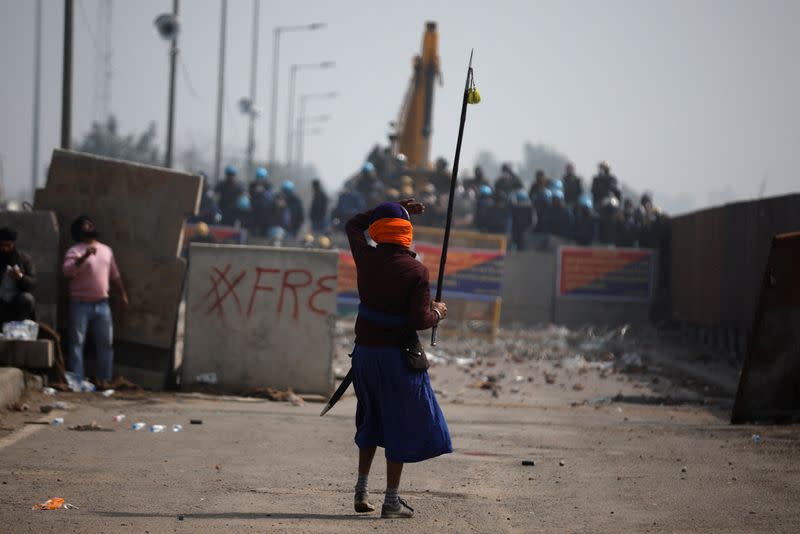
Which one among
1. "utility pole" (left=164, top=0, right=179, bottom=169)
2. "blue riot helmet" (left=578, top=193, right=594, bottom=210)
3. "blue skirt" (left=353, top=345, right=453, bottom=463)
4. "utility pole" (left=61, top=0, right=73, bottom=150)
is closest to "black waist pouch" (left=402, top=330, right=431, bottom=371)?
"blue skirt" (left=353, top=345, right=453, bottom=463)

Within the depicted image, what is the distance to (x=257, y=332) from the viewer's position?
526 inches

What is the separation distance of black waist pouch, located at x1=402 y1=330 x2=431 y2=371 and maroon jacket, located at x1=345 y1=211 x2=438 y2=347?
4 cm

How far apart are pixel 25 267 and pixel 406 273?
6.62m

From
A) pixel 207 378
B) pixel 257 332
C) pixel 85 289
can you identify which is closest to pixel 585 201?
pixel 257 332

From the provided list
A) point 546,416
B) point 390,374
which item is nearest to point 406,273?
point 390,374

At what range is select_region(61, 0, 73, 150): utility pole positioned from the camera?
17.7 meters

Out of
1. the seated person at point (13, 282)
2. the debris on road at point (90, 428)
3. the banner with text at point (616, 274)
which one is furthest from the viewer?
the banner with text at point (616, 274)

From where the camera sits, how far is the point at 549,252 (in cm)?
2666

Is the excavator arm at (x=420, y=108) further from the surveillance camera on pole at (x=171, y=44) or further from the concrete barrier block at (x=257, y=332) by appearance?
the concrete barrier block at (x=257, y=332)

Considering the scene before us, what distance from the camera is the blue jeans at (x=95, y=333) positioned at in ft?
42.7

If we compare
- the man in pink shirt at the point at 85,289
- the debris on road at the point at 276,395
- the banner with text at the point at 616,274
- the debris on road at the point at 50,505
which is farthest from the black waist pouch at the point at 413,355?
the banner with text at the point at 616,274

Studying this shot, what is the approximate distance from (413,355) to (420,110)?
3068cm

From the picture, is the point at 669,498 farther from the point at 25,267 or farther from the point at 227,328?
the point at 25,267

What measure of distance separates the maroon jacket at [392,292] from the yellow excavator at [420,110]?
29.1m
